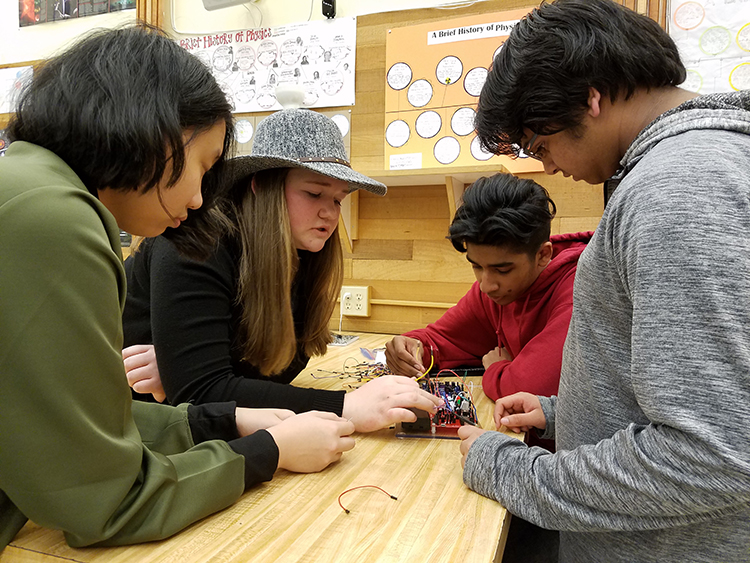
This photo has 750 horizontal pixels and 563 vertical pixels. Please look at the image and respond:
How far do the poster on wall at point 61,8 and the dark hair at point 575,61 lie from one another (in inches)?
93.5

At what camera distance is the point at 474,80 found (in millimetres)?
1903

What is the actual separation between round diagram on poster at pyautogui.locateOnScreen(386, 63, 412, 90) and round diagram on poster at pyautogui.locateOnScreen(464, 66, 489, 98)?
0.79 ft

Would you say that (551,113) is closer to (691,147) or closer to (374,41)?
(691,147)

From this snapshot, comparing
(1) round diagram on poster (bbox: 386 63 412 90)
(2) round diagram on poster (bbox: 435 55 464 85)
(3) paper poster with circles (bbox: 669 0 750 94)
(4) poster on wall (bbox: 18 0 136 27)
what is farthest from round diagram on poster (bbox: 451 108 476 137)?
(4) poster on wall (bbox: 18 0 136 27)

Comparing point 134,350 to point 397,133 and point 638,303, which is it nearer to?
point 638,303

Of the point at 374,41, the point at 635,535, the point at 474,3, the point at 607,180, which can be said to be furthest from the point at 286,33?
the point at 635,535

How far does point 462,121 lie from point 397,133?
0.27m

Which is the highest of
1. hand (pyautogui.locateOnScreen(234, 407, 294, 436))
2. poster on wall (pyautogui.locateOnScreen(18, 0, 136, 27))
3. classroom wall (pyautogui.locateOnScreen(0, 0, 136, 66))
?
poster on wall (pyautogui.locateOnScreen(18, 0, 136, 27))

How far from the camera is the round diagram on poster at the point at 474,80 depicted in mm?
1896

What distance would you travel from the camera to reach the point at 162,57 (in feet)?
2.14

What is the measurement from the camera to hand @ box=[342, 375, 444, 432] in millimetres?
908

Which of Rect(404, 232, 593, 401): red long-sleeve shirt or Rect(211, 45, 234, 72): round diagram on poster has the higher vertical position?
Rect(211, 45, 234, 72): round diagram on poster

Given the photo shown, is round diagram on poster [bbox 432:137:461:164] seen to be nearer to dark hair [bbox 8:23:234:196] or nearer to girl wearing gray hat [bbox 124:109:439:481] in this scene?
girl wearing gray hat [bbox 124:109:439:481]

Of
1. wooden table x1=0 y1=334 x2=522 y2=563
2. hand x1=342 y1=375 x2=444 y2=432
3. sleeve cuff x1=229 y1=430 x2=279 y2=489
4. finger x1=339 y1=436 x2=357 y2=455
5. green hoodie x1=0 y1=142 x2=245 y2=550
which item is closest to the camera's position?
green hoodie x1=0 y1=142 x2=245 y2=550
